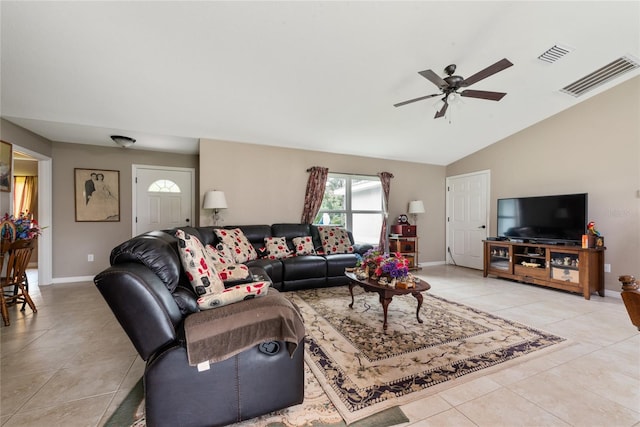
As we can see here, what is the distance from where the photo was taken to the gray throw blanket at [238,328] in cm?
124

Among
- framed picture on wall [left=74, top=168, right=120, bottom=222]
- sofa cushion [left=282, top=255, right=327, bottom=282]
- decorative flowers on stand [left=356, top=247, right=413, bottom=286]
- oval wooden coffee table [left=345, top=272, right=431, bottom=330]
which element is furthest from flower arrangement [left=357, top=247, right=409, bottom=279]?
framed picture on wall [left=74, top=168, right=120, bottom=222]

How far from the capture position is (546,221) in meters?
4.07

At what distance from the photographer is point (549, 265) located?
3.89 m

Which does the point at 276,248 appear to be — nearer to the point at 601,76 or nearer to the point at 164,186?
the point at 164,186

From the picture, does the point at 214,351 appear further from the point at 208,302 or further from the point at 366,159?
the point at 366,159

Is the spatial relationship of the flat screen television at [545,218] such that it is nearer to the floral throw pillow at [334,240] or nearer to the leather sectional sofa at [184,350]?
the floral throw pillow at [334,240]

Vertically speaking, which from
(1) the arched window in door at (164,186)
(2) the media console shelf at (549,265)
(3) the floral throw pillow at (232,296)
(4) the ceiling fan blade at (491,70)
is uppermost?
(4) the ceiling fan blade at (491,70)

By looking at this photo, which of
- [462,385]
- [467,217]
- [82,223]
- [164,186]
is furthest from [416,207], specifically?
[82,223]

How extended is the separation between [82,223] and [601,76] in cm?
799

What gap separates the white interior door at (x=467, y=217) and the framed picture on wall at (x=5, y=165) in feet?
24.2

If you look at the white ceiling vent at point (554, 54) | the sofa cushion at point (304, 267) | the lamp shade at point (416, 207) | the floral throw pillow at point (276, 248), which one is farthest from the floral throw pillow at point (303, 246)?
the white ceiling vent at point (554, 54)

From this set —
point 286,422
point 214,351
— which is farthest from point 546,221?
point 214,351

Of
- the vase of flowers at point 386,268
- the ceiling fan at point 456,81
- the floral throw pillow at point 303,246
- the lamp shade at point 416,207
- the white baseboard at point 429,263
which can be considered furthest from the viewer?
the white baseboard at point 429,263

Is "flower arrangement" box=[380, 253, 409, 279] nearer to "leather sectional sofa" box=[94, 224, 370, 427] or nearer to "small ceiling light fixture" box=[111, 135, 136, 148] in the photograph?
"leather sectional sofa" box=[94, 224, 370, 427]
